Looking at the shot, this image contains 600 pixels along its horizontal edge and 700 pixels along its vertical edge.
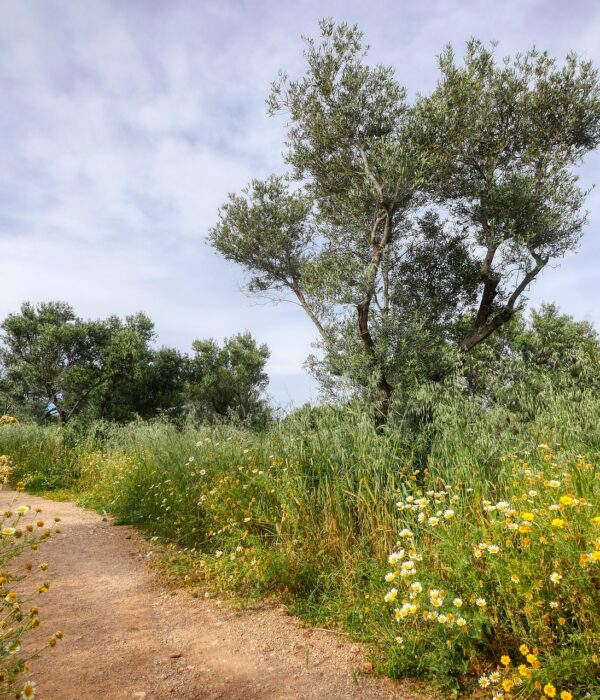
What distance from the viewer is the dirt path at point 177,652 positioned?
129 inches

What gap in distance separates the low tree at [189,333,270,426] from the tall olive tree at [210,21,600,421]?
642 inches

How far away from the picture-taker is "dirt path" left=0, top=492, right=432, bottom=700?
329 cm

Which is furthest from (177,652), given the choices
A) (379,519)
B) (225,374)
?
(225,374)

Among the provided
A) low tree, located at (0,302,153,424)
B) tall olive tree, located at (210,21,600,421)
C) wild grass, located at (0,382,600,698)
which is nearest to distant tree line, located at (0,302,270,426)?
low tree, located at (0,302,153,424)

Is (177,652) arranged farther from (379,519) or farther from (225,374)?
(225,374)

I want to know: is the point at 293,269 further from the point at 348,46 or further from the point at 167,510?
the point at 167,510

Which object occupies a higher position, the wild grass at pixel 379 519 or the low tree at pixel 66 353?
the low tree at pixel 66 353

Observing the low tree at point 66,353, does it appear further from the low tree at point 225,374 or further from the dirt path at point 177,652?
the dirt path at point 177,652

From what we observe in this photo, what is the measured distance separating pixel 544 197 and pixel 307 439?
36.6 feet

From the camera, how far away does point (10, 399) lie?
31016 millimetres

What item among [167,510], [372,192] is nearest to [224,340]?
[372,192]

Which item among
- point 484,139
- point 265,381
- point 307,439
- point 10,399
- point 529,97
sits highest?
point 529,97

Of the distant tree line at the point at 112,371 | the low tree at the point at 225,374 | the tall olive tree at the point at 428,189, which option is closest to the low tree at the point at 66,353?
the distant tree line at the point at 112,371

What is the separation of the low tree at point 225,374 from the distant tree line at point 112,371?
6cm
